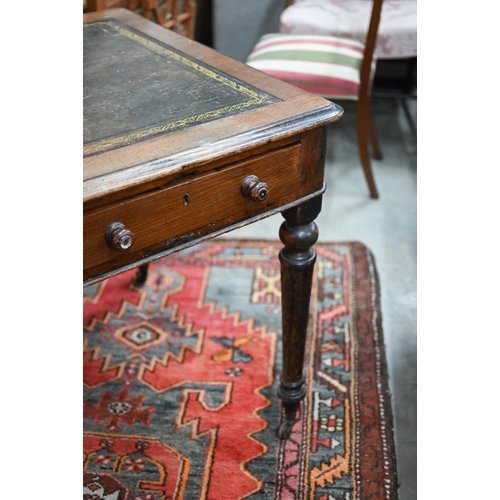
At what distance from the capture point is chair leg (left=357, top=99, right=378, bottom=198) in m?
3.00

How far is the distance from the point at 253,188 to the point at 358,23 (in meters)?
2.04

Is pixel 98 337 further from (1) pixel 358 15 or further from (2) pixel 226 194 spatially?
(1) pixel 358 15

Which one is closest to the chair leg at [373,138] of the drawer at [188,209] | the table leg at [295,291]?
the table leg at [295,291]

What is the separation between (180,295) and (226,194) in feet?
3.72

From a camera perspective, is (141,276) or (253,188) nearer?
(253,188)

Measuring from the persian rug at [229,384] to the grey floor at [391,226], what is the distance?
57mm

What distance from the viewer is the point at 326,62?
9.29 ft

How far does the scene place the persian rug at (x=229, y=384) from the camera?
1783 mm

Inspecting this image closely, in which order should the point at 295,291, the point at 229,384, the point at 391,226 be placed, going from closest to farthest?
the point at 295,291 → the point at 229,384 → the point at 391,226

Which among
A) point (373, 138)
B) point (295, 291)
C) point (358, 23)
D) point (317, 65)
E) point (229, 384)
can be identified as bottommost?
point (229, 384)

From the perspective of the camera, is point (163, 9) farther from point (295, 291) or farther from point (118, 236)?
point (118, 236)

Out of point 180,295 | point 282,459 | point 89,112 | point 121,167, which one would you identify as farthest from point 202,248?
point 121,167

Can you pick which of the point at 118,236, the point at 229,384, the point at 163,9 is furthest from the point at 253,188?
the point at 163,9
